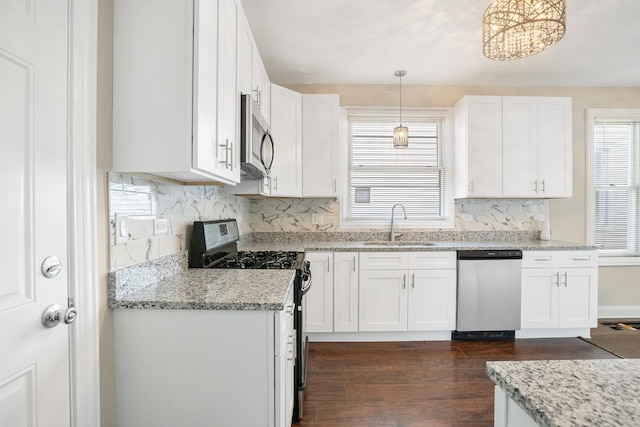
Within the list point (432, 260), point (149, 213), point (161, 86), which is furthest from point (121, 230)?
point (432, 260)

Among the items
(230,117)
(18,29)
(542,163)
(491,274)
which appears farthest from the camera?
(542,163)

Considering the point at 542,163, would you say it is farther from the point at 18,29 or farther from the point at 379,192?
the point at 18,29

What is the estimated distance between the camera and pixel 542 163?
10.6 ft

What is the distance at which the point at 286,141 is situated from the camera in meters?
3.05

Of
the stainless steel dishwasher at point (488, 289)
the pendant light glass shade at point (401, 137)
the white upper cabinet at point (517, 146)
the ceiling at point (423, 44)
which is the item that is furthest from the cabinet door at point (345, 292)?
the ceiling at point (423, 44)

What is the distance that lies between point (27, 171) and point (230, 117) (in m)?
0.88

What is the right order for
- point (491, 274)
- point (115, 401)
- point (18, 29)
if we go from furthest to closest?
point (491, 274)
point (115, 401)
point (18, 29)

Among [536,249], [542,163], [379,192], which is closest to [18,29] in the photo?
[379,192]

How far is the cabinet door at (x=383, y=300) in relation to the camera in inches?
116

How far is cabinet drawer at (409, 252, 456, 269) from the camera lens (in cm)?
295

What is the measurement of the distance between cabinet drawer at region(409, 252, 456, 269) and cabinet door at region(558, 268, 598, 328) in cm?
108

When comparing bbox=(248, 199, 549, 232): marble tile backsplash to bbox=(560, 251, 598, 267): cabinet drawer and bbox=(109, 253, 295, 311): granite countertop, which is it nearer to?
bbox=(560, 251, 598, 267): cabinet drawer

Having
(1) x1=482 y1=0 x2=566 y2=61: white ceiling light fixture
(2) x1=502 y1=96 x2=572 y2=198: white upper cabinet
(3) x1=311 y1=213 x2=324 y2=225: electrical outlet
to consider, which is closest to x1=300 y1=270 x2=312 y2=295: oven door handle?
(3) x1=311 y1=213 x2=324 y2=225: electrical outlet

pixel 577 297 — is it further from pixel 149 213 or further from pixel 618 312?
pixel 149 213
